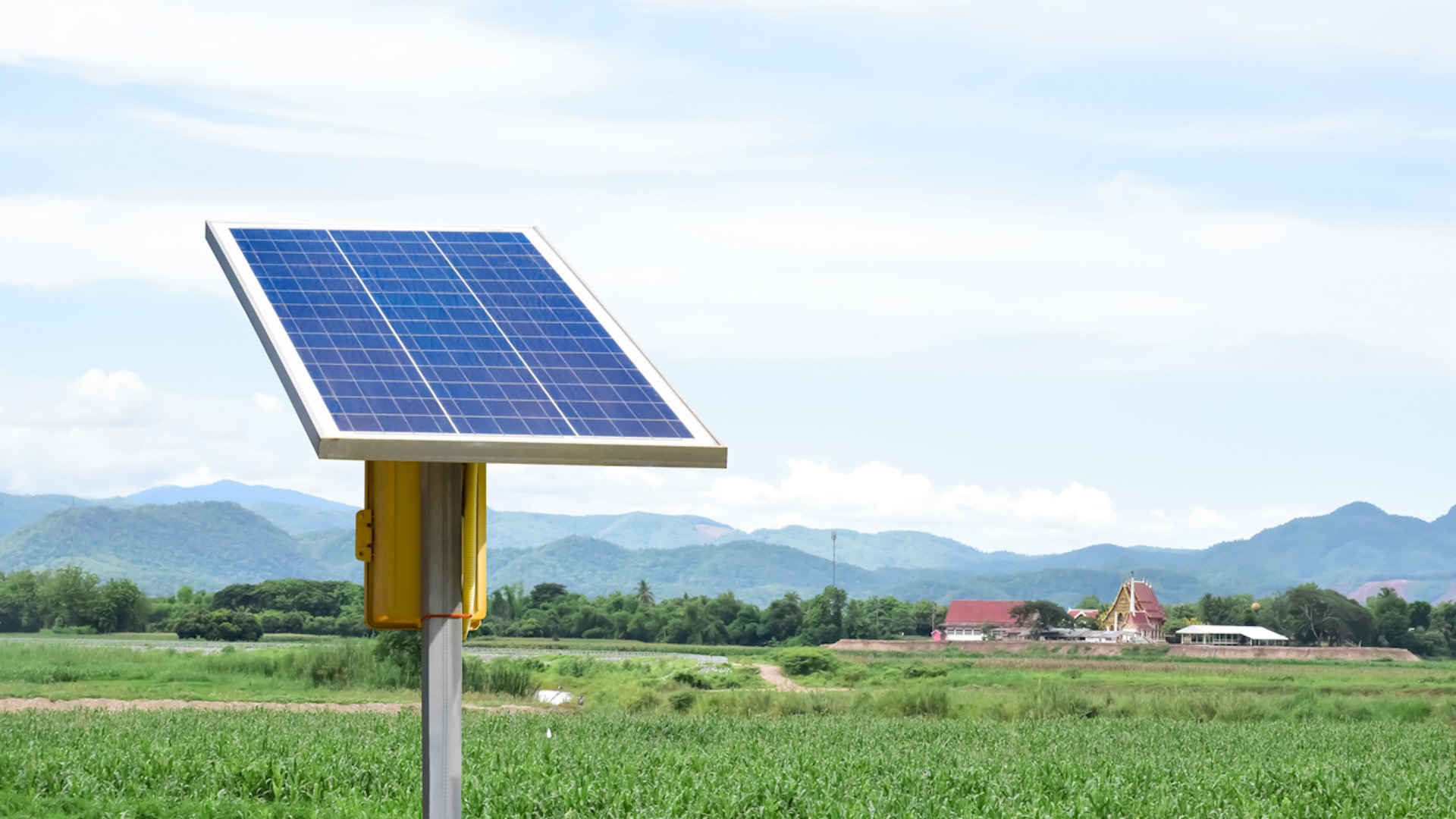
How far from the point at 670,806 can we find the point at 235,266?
319 inches

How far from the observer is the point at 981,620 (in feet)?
371

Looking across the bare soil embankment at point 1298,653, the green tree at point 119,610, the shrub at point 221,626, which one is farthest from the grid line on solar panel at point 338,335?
the bare soil embankment at point 1298,653

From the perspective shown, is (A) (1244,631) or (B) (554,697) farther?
(A) (1244,631)

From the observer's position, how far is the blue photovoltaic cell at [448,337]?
6910mm

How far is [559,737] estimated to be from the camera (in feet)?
73.3

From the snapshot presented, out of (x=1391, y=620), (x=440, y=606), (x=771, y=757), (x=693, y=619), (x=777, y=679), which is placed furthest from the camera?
(x=1391, y=620)

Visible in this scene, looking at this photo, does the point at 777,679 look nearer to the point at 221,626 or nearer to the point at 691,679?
the point at 691,679

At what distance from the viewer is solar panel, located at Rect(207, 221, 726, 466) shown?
6684mm

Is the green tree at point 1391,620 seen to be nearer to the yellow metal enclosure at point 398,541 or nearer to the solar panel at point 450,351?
the solar panel at point 450,351

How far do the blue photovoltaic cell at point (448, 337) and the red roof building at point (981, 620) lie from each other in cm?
10368

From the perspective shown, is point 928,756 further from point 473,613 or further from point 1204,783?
point 473,613

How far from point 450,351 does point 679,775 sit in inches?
393

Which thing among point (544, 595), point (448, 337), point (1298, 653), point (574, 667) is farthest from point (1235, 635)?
point (448, 337)

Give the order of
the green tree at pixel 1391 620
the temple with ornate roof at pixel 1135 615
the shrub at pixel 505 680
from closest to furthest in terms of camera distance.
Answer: the shrub at pixel 505 680 < the green tree at pixel 1391 620 < the temple with ornate roof at pixel 1135 615
